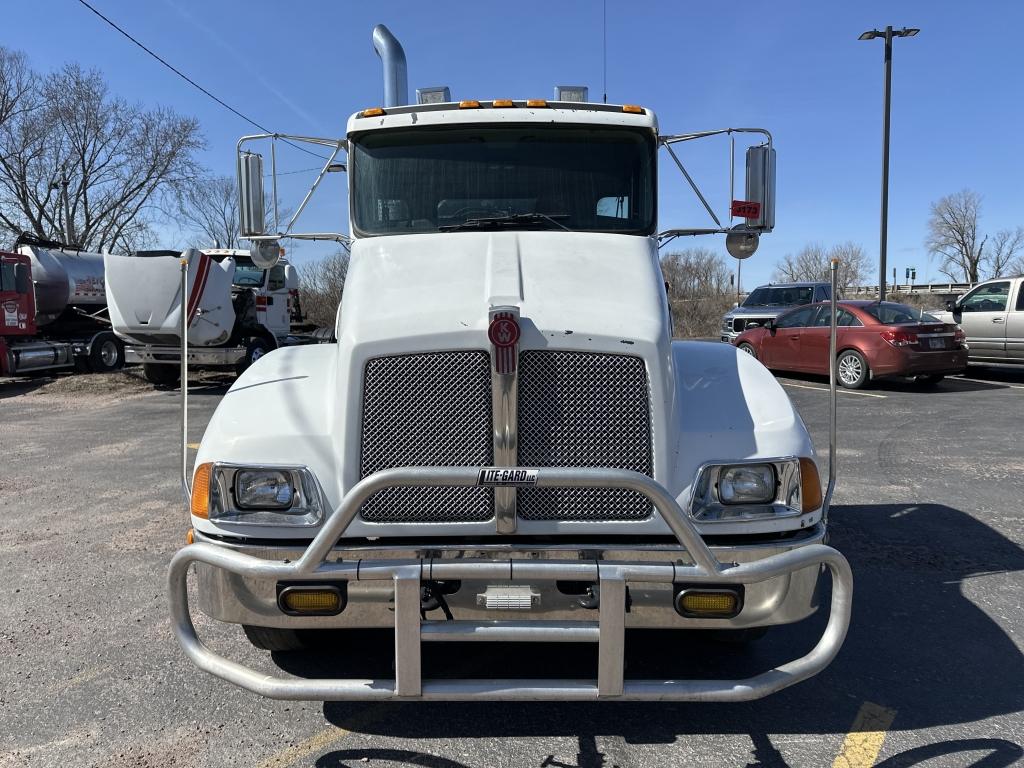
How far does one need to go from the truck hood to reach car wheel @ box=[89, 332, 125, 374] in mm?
14807

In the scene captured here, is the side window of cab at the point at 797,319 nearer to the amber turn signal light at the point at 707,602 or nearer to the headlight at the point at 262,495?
the amber turn signal light at the point at 707,602

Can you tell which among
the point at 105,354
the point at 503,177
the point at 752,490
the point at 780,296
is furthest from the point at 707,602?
the point at 105,354

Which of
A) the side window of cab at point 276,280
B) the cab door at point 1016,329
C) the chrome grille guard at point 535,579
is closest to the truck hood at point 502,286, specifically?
the chrome grille guard at point 535,579

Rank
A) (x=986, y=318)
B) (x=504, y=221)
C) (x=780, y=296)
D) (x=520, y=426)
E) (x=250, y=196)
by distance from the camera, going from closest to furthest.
→ (x=520, y=426)
(x=504, y=221)
(x=250, y=196)
(x=986, y=318)
(x=780, y=296)

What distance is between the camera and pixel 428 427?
272 centimetres

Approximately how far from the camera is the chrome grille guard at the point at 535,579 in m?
2.26

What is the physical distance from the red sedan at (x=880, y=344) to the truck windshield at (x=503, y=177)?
9.13 meters

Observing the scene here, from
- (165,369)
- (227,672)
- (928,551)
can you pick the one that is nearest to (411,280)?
(227,672)

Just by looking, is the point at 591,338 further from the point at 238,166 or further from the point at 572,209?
the point at 238,166

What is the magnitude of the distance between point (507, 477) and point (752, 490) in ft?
3.40

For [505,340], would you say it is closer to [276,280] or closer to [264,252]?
[264,252]

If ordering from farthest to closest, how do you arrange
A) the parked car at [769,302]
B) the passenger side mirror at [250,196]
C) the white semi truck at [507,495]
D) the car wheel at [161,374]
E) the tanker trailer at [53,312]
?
the parked car at [769,302]
the tanker trailer at [53,312]
the car wheel at [161,374]
the passenger side mirror at [250,196]
the white semi truck at [507,495]

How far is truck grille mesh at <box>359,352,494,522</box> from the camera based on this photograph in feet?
8.89

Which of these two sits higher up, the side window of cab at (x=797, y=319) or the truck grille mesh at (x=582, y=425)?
the side window of cab at (x=797, y=319)
